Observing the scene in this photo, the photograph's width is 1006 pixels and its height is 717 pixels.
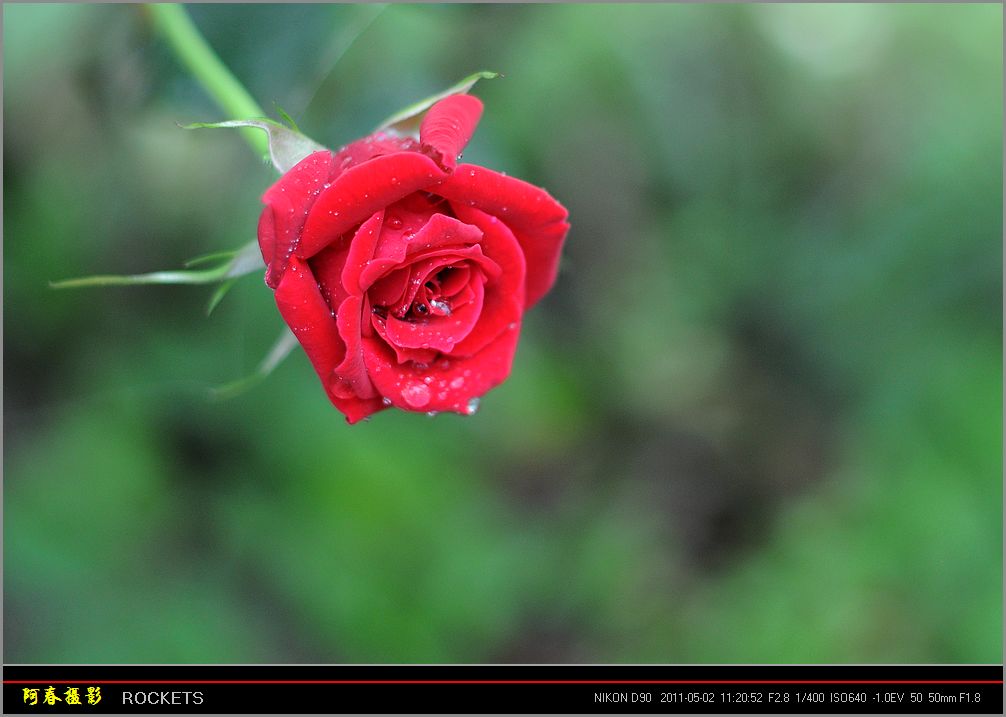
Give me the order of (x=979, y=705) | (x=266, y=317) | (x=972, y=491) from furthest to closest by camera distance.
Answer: (x=972, y=491)
(x=266, y=317)
(x=979, y=705)

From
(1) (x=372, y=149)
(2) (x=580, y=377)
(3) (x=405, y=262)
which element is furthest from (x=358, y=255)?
(2) (x=580, y=377)

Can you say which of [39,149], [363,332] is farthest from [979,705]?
[39,149]

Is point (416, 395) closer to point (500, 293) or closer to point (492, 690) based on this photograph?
point (500, 293)

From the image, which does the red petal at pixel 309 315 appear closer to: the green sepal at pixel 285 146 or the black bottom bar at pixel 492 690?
the green sepal at pixel 285 146

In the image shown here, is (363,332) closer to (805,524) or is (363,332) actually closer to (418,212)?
(418,212)

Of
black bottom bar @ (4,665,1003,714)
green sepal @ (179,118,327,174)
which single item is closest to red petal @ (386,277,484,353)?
green sepal @ (179,118,327,174)

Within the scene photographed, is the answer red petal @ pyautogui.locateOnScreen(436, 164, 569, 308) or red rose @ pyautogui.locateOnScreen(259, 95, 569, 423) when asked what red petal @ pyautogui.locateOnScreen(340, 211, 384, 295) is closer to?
red rose @ pyautogui.locateOnScreen(259, 95, 569, 423)
